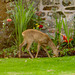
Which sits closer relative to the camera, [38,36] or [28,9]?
[38,36]

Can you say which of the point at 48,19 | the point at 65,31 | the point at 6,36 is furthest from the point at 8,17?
the point at 65,31

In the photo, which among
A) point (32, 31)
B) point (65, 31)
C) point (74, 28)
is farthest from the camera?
point (74, 28)

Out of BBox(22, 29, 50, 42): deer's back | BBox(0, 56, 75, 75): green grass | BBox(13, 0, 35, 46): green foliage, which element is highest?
BBox(13, 0, 35, 46): green foliage

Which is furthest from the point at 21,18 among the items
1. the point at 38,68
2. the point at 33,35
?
the point at 38,68

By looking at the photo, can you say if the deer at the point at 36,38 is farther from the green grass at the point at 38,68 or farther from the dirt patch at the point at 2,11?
the dirt patch at the point at 2,11

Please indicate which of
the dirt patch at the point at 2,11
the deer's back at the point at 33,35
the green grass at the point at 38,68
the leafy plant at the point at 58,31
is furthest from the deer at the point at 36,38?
the dirt patch at the point at 2,11

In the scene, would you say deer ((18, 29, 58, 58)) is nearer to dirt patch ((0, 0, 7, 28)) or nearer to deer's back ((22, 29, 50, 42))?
deer's back ((22, 29, 50, 42))

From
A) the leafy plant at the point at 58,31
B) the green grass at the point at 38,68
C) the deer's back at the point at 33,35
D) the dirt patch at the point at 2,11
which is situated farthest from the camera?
the dirt patch at the point at 2,11

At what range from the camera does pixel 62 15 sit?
36.2 ft

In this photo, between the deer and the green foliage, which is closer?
the deer

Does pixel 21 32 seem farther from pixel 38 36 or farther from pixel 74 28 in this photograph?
pixel 74 28

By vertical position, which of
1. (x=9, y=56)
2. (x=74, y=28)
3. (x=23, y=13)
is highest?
(x=23, y=13)

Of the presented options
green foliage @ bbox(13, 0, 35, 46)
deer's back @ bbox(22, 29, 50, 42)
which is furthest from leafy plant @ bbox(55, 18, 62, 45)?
green foliage @ bbox(13, 0, 35, 46)

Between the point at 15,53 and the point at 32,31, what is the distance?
120 centimetres
